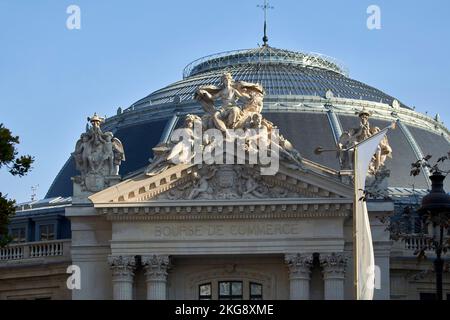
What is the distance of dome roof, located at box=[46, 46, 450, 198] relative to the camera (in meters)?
83.7

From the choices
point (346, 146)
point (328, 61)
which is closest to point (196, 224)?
point (346, 146)

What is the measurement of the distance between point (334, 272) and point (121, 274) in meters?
9.89

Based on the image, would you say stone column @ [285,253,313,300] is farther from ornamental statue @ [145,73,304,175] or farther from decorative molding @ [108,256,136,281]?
decorative molding @ [108,256,136,281]

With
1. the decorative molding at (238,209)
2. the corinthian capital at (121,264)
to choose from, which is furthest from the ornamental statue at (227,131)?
the corinthian capital at (121,264)

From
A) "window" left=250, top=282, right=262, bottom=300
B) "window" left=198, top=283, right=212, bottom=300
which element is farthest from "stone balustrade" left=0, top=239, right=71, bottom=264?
"window" left=250, top=282, right=262, bottom=300

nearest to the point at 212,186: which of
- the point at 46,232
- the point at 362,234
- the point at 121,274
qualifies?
the point at 121,274

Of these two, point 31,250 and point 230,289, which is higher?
point 31,250

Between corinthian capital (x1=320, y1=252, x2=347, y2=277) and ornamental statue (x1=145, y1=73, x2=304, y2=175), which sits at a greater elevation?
ornamental statue (x1=145, y1=73, x2=304, y2=175)

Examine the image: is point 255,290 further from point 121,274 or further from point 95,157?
point 95,157

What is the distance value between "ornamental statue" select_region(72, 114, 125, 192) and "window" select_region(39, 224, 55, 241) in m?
8.21

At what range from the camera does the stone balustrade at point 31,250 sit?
79438mm

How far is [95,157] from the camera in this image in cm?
7481

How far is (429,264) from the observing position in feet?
258
